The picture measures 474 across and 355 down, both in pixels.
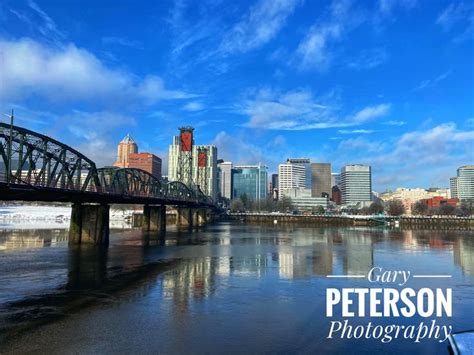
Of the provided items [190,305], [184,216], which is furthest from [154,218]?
[190,305]

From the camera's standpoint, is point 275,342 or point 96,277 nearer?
point 275,342

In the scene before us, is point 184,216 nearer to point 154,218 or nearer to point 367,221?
point 154,218

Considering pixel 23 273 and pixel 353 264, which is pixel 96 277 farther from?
pixel 353 264

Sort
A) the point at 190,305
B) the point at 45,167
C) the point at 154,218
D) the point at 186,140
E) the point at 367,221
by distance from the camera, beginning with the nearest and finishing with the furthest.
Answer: the point at 190,305 → the point at 45,167 → the point at 154,218 → the point at 186,140 → the point at 367,221

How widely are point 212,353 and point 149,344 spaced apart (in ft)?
8.73

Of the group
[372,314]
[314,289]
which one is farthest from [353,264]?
[372,314]

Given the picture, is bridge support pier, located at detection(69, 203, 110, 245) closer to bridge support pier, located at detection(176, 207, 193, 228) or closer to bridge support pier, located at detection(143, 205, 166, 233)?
bridge support pier, located at detection(143, 205, 166, 233)

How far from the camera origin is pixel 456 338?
9.55 metres

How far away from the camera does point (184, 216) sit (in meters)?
144

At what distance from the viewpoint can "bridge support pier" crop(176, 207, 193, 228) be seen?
14188 centimetres

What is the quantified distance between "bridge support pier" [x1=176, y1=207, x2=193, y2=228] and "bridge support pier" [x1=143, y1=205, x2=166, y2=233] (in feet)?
119

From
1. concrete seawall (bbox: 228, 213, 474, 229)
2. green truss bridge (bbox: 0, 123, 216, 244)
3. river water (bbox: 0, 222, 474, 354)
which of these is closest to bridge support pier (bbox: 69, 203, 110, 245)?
green truss bridge (bbox: 0, 123, 216, 244)

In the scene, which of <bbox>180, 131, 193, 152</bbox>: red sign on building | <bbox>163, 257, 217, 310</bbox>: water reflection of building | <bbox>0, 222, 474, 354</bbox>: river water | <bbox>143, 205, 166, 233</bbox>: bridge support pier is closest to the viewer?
<bbox>0, 222, 474, 354</bbox>: river water

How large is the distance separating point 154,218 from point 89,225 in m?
42.9
